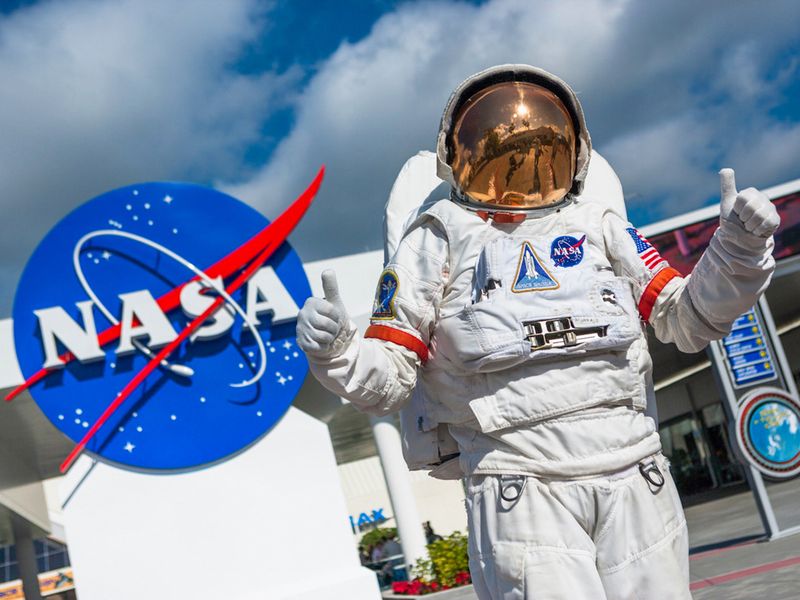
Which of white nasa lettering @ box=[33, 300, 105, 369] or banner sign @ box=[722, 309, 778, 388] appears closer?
banner sign @ box=[722, 309, 778, 388]

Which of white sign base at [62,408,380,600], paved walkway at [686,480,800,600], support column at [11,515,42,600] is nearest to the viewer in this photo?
paved walkway at [686,480,800,600]

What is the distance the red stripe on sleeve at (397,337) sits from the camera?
234 centimetres

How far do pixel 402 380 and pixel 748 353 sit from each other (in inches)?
272

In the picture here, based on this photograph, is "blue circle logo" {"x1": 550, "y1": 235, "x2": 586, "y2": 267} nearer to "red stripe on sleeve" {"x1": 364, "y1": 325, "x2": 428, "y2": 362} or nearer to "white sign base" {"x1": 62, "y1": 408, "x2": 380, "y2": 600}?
"red stripe on sleeve" {"x1": 364, "y1": 325, "x2": 428, "y2": 362}

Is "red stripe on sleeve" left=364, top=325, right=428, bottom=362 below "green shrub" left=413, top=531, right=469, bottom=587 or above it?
above

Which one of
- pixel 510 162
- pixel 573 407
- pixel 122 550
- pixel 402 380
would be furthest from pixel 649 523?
pixel 122 550

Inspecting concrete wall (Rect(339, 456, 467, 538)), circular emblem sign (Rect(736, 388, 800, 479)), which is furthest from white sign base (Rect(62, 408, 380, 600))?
concrete wall (Rect(339, 456, 467, 538))

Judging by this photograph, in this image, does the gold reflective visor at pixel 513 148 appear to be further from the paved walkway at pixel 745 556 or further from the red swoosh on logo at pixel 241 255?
the red swoosh on logo at pixel 241 255

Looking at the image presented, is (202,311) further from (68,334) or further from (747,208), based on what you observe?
(747,208)

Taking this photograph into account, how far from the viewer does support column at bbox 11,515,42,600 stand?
60.3ft

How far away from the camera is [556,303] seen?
7.47 ft

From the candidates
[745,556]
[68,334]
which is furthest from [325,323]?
[68,334]

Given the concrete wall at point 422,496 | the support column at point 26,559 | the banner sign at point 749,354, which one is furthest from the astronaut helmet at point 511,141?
the concrete wall at point 422,496

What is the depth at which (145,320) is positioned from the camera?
869 cm
